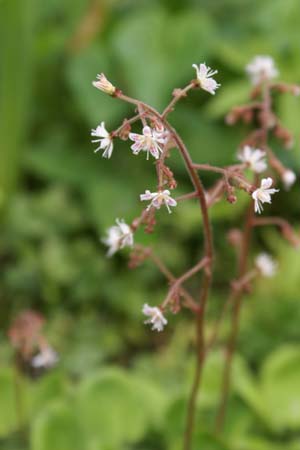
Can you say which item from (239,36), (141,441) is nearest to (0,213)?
(141,441)

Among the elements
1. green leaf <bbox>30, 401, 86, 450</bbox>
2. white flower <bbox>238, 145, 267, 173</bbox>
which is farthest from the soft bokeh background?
white flower <bbox>238, 145, 267, 173</bbox>

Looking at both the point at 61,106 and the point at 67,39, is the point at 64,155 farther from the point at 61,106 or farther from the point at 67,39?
the point at 67,39

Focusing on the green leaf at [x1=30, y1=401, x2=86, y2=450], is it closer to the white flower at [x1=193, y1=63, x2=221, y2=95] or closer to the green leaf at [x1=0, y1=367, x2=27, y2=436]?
the green leaf at [x1=0, y1=367, x2=27, y2=436]

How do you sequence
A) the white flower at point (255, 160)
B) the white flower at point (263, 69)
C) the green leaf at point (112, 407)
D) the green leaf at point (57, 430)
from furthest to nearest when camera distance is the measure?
1. the green leaf at point (112, 407)
2. the green leaf at point (57, 430)
3. the white flower at point (263, 69)
4. the white flower at point (255, 160)

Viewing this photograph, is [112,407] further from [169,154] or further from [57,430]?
[169,154]

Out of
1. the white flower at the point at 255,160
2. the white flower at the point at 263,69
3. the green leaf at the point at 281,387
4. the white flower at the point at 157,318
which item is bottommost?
the white flower at the point at 157,318

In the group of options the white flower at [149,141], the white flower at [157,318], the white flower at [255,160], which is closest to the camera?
the white flower at [149,141]

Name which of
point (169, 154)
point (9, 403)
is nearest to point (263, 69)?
point (169, 154)

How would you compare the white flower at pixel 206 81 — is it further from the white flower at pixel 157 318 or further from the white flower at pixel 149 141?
the white flower at pixel 157 318

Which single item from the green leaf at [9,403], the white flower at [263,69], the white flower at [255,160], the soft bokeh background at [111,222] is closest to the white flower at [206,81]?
the white flower at [255,160]
